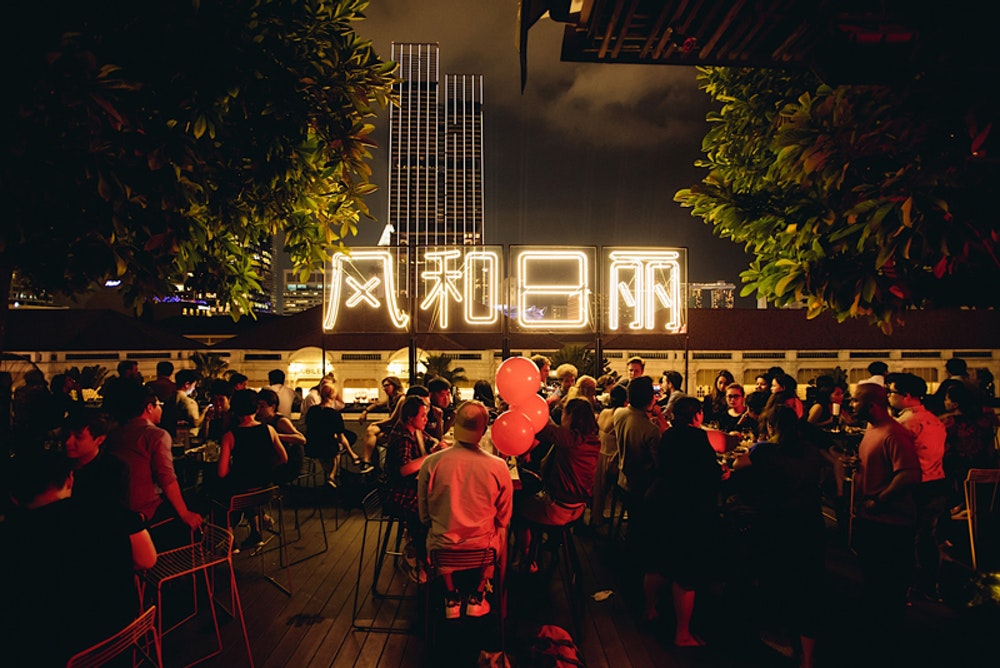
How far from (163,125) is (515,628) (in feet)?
14.5

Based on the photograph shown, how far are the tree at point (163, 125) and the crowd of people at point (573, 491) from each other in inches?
49.8

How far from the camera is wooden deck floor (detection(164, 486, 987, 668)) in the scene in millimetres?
3795

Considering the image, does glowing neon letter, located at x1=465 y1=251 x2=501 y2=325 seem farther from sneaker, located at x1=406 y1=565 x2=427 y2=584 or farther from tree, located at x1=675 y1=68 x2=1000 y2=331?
tree, located at x1=675 y1=68 x2=1000 y2=331

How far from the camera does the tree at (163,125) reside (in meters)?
2.88

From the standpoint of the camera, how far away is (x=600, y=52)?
2.23m

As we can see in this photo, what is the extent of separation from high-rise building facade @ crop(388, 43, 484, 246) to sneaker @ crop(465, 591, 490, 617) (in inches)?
4978

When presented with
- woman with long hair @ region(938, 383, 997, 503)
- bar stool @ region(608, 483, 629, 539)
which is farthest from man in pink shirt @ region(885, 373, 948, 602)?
bar stool @ region(608, 483, 629, 539)

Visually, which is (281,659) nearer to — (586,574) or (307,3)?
(586,574)

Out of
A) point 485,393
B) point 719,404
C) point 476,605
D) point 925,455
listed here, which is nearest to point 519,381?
point 476,605

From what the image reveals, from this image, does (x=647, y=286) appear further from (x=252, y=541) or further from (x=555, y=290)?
(x=252, y=541)

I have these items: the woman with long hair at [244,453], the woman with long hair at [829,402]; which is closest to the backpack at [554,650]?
the woman with long hair at [244,453]

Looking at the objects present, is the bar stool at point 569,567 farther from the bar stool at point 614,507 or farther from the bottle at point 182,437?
the bottle at point 182,437

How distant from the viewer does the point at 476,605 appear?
3484 mm

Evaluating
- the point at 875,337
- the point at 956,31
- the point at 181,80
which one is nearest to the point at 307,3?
the point at 181,80
